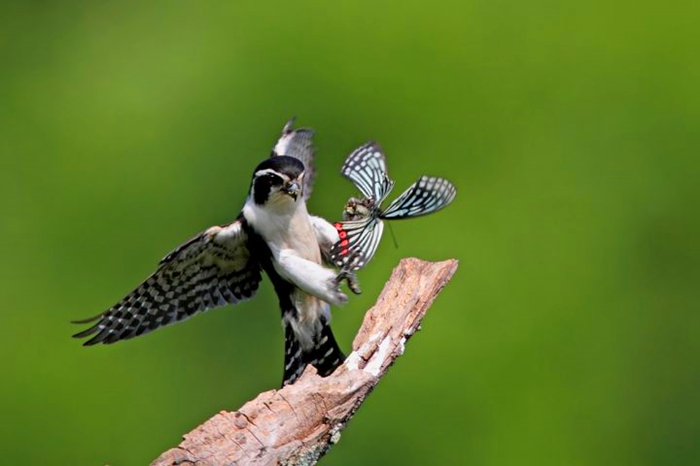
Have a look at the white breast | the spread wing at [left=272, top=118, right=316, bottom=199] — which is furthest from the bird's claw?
the spread wing at [left=272, top=118, right=316, bottom=199]

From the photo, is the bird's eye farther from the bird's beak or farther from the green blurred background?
the green blurred background

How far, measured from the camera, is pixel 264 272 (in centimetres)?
832

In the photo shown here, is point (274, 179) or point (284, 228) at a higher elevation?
point (274, 179)

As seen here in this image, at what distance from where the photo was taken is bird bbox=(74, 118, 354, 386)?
7836 mm

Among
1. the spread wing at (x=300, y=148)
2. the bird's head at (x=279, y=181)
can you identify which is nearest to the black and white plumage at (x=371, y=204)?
the bird's head at (x=279, y=181)

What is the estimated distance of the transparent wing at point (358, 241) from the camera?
761cm

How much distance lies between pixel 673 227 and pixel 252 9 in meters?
6.77

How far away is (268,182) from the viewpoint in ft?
25.4

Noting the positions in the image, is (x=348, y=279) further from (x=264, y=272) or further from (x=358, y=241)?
(x=264, y=272)

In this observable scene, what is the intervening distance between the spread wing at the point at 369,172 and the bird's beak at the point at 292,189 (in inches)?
10.9

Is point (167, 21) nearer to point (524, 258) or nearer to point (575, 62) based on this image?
point (575, 62)

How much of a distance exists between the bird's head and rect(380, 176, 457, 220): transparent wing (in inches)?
20.6

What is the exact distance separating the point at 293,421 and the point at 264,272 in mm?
2330

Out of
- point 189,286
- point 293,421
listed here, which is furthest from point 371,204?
point 293,421
